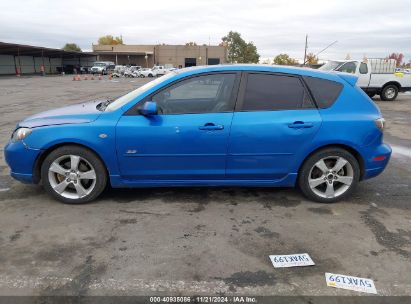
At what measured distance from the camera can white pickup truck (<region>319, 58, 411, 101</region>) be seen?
1531cm

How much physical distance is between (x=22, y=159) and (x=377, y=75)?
15.5 metres

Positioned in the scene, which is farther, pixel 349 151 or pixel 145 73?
pixel 145 73

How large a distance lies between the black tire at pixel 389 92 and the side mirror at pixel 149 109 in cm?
1526

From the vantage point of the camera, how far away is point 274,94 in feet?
13.4

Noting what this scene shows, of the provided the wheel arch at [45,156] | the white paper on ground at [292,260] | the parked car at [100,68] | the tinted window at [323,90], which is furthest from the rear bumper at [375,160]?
the parked car at [100,68]

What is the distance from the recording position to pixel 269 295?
2615 millimetres

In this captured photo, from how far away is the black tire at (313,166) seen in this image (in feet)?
13.5

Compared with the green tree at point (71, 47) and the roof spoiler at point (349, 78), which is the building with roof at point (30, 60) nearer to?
the roof spoiler at point (349, 78)

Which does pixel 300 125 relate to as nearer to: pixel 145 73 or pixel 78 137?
pixel 78 137

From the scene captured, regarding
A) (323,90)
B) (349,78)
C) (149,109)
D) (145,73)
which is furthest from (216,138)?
(145,73)

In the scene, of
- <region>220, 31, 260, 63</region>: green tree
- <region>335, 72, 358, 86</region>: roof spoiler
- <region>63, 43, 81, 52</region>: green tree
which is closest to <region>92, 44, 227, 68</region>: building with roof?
<region>220, 31, 260, 63</region>: green tree

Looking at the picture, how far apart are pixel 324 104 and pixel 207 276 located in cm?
242

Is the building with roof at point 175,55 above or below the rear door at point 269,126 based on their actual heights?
above

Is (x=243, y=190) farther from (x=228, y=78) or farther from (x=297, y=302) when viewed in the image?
(x=297, y=302)
